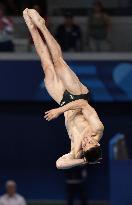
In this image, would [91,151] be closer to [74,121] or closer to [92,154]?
[92,154]

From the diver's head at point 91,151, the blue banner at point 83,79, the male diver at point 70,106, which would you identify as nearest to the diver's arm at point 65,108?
the male diver at point 70,106

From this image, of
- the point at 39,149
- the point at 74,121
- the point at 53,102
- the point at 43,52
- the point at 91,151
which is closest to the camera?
the point at 91,151

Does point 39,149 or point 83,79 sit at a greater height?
point 83,79

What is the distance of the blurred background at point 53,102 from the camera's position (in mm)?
19047

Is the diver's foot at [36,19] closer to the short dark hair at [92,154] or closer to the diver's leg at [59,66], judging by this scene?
the diver's leg at [59,66]

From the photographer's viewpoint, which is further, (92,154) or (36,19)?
(36,19)

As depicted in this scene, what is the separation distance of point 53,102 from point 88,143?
8.12m

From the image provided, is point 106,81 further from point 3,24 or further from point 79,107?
point 79,107

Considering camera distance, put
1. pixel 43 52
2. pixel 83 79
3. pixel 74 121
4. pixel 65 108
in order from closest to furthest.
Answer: pixel 65 108 → pixel 74 121 → pixel 43 52 → pixel 83 79

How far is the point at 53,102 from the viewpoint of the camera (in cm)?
1950

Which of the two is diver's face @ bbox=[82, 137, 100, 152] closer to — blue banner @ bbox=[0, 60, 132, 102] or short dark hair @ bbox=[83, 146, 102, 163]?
short dark hair @ bbox=[83, 146, 102, 163]

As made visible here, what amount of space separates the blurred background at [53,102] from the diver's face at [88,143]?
6.49m

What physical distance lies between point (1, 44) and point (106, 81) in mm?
2356

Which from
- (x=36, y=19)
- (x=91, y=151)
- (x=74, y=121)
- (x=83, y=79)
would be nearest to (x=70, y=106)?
(x=74, y=121)
